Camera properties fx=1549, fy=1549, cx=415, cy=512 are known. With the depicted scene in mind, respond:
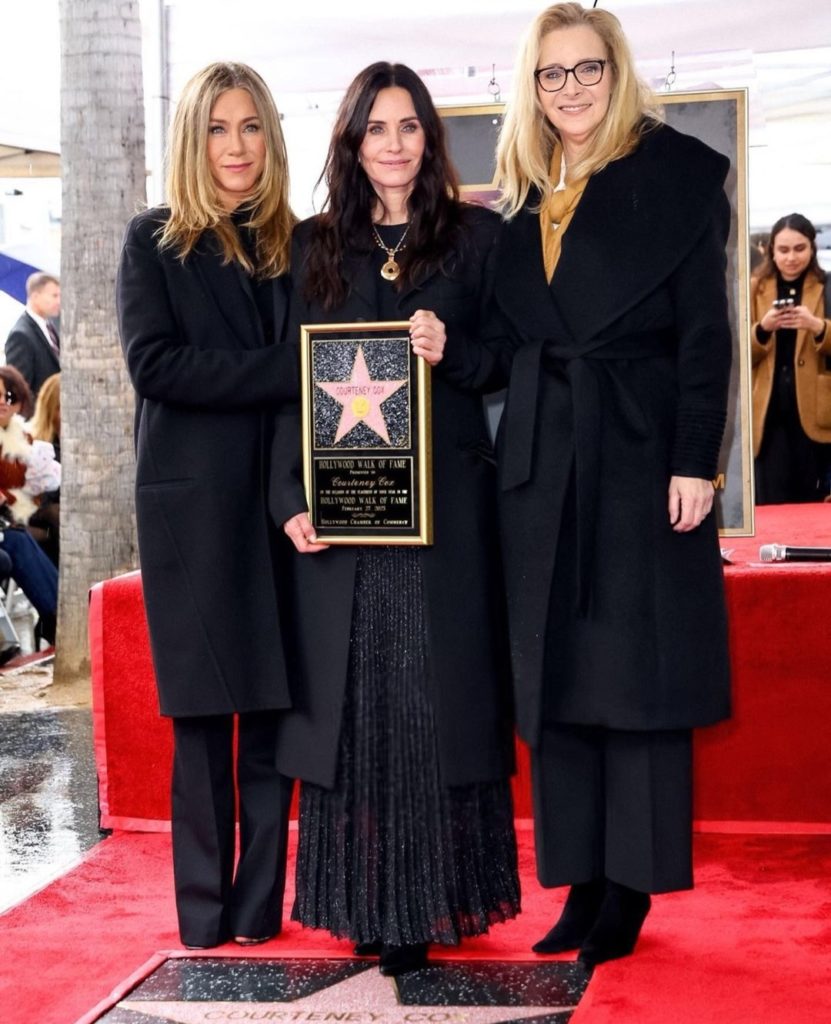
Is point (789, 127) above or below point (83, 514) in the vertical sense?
above

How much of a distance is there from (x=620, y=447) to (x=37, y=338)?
22.9ft


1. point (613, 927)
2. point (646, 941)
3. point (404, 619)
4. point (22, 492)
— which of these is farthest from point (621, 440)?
point (22, 492)

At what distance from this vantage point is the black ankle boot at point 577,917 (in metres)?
3.33

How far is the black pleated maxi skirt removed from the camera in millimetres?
3166

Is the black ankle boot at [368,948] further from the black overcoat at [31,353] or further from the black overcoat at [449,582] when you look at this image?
the black overcoat at [31,353]

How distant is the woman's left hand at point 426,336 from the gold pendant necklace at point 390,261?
0.17 meters

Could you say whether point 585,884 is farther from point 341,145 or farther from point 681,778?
point 341,145

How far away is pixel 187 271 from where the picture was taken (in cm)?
333

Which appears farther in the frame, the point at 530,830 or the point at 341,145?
the point at 530,830

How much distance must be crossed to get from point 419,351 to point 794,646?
167 centimetres

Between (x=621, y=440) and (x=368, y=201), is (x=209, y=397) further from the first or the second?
(x=621, y=440)

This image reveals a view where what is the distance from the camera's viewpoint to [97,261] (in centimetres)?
650

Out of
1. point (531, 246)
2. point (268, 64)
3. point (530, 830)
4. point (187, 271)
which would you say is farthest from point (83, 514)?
point (531, 246)

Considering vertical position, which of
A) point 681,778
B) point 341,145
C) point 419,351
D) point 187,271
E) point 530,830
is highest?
point 341,145
